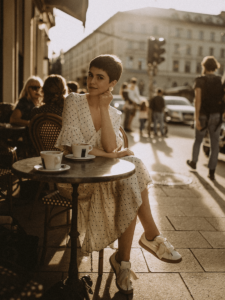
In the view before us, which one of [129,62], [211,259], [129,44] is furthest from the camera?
[129,62]

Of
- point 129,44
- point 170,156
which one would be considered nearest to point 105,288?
point 170,156

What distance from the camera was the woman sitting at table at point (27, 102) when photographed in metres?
5.11

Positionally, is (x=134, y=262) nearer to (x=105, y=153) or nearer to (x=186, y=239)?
(x=186, y=239)

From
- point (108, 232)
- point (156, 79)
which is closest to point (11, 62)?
point (108, 232)

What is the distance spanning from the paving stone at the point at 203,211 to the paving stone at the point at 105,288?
1.79m

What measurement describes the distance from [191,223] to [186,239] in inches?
19.6

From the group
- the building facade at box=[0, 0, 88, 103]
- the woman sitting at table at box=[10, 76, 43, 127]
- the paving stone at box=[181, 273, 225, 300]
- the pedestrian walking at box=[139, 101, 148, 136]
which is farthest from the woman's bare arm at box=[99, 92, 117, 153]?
the pedestrian walking at box=[139, 101, 148, 136]

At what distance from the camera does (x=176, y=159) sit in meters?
7.99

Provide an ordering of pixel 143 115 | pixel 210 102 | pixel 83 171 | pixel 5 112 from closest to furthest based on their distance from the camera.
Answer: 1. pixel 83 171
2. pixel 210 102
3. pixel 5 112
4. pixel 143 115

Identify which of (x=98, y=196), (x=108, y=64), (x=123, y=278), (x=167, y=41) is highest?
(x=167, y=41)

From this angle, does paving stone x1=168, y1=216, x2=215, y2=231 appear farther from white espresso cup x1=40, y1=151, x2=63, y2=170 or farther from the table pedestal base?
Result: white espresso cup x1=40, y1=151, x2=63, y2=170

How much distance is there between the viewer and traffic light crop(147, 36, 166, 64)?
11.9 metres

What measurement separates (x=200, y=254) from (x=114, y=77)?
1.68 metres

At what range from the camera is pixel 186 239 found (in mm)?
3348
